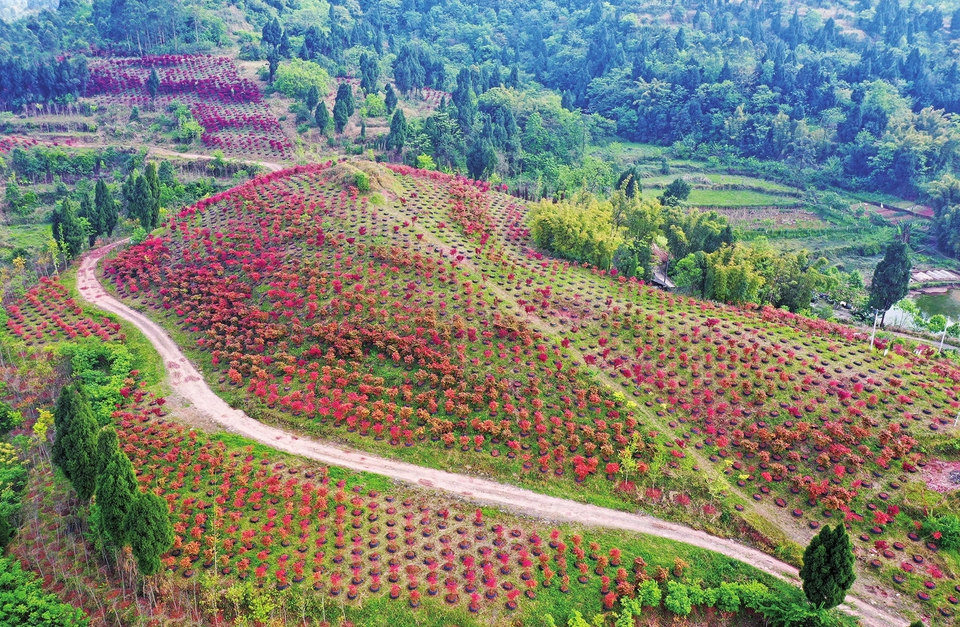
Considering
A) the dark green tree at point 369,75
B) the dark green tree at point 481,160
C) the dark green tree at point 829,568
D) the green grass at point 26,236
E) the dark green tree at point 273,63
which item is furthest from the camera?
the dark green tree at point 369,75

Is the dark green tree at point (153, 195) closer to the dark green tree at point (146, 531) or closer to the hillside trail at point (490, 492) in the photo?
the hillside trail at point (490, 492)

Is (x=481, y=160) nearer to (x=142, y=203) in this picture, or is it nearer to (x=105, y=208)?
(x=142, y=203)

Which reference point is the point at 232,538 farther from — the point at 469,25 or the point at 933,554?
the point at 469,25

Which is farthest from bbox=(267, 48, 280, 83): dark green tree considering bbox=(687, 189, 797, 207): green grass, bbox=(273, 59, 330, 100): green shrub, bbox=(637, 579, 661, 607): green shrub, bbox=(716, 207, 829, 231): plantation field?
bbox=(637, 579, 661, 607): green shrub

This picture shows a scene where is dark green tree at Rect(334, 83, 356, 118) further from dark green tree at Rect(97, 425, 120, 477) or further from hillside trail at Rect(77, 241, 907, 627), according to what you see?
dark green tree at Rect(97, 425, 120, 477)

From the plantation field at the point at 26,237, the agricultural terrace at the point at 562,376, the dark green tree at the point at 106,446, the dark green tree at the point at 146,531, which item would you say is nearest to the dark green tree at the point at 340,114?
the agricultural terrace at the point at 562,376

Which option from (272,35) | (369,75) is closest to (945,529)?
(369,75)

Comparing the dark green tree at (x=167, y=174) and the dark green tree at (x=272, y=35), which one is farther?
the dark green tree at (x=272, y=35)
